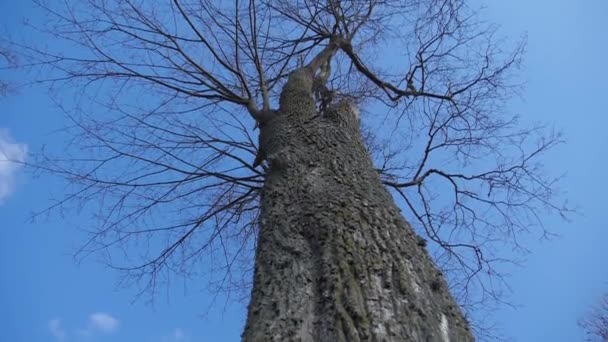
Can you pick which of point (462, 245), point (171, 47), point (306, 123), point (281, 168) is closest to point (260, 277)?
point (281, 168)

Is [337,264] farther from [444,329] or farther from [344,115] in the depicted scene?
[344,115]

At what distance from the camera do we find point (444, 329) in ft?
3.92

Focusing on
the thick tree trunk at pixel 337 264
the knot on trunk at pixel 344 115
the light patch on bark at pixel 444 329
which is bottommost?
the light patch on bark at pixel 444 329

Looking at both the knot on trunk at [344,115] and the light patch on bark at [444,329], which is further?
the knot on trunk at [344,115]

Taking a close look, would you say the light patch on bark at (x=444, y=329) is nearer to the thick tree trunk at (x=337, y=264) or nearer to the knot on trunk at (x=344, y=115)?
the thick tree trunk at (x=337, y=264)

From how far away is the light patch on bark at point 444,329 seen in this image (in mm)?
1158

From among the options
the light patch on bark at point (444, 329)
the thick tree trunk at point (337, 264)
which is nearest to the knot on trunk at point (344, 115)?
the thick tree trunk at point (337, 264)

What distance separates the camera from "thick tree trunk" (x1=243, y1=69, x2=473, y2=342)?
3.86ft

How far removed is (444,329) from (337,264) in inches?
14.6

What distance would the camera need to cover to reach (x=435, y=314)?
49.0 inches

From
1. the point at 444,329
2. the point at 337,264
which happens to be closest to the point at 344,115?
the point at 337,264

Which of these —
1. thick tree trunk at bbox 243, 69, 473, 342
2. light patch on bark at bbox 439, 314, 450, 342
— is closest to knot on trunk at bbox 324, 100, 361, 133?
thick tree trunk at bbox 243, 69, 473, 342

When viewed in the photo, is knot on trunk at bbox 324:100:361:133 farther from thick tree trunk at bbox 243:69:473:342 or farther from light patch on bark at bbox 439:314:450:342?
light patch on bark at bbox 439:314:450:342

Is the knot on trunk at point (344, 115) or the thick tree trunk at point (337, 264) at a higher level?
the knot on trunk at point (344, 115)
